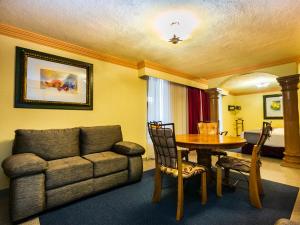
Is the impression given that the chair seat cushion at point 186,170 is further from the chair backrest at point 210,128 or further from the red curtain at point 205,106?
the red curtain at point 205,106

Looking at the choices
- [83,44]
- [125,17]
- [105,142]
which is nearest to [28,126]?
[105,142]

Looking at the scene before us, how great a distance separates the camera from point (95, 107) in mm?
3307

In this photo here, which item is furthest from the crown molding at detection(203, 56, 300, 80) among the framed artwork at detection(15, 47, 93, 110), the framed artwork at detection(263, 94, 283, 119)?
the framed artwork at detection(263, 94, 283, 119)

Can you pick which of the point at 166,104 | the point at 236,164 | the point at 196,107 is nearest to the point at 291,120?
the point at 196,107

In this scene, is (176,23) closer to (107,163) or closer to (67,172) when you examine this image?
(107,163)

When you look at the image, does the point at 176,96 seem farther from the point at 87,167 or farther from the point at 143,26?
the point at 87,167

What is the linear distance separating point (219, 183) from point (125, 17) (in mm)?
2505

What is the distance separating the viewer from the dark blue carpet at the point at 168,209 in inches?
68.4

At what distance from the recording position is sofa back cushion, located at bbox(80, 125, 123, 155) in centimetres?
275

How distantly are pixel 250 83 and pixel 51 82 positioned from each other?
654 centimetres

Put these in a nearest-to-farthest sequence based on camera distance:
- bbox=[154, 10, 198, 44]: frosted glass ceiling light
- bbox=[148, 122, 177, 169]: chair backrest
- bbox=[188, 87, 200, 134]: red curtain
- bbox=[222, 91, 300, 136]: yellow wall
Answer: bbox=[148, 122, 177, 169]: chair backrest
bbox=[154, 10, 198, 44]: frosted glass ceiling light
bbox=[188, 87, 200, 134]: red curtain
bbox=[222, 91, 300, 136]: yellow wall

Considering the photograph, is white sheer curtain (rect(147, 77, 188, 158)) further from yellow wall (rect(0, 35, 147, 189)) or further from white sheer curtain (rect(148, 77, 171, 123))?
yellow wall (rect(0, 35, 147, 189))

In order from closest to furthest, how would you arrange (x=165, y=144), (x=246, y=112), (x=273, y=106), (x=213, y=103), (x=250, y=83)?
(x=165, y=144)
(x=213, y=103)
(x=250, y=83)
(x=273, y=106)
(x=246, y=112)

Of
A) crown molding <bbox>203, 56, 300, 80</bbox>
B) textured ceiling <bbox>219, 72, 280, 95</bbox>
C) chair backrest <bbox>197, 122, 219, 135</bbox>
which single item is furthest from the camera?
textured ceiling <bbox>219, 72, 280, 95</bbox>
